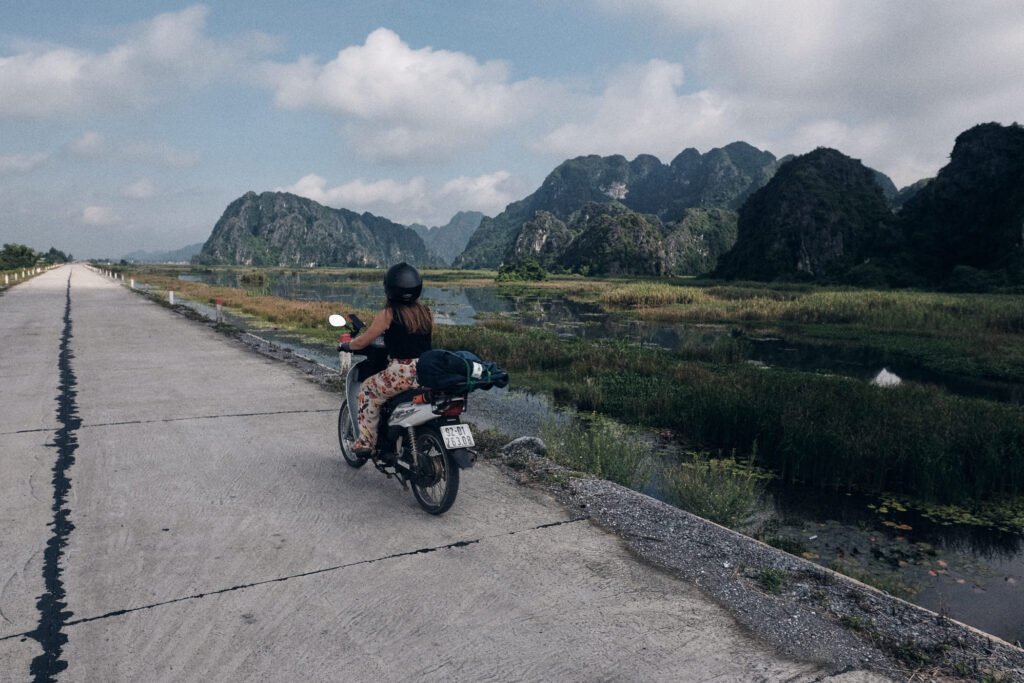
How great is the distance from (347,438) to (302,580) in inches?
98.5

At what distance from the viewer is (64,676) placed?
3078 millimetres

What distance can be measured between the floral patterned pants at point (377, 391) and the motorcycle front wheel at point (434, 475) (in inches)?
16.6

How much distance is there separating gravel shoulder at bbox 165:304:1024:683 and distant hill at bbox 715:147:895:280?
7716cm

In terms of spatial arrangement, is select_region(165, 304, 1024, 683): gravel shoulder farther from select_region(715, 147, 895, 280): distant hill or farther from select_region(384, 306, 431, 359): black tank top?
select_region(715, 147, 895, 280): distant hill

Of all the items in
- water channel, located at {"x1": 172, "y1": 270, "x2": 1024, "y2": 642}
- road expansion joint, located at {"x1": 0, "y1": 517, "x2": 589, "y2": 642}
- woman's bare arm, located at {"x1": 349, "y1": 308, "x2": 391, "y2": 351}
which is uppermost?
woman's bare arm, located at {"x1": 349, "y1": 308, "x2": 391, "y2": 351}

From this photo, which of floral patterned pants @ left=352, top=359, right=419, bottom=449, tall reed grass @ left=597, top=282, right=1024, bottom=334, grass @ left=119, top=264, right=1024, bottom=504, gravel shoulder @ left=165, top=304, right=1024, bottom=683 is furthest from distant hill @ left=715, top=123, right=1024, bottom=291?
floral patterned pants @ left=352, top=359, right=419, bottom=449

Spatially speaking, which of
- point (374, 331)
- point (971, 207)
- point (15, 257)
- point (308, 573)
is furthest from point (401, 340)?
point (15, 257)

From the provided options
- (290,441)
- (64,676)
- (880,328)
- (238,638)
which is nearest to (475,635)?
(238,638)

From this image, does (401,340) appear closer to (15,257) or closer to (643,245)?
(15,257)

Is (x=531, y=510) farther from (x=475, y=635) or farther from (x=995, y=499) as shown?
(x=995, y=499)

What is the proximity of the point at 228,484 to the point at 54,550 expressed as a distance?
1.57 meters

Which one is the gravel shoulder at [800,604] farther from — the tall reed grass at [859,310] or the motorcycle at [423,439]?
the tall reed grass at [859,310]

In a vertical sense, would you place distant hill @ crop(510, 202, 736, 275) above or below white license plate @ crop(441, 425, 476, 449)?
above

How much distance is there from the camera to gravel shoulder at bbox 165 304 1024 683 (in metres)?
3.29
